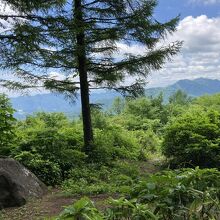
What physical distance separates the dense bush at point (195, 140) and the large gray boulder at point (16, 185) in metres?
3.73

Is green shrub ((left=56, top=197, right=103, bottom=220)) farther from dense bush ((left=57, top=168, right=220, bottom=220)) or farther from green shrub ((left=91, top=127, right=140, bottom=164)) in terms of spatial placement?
green shrub ((left=91, top=127, right=140, bottom=164))

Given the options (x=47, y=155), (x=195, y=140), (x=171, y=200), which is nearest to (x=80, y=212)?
(x=171, y=200)

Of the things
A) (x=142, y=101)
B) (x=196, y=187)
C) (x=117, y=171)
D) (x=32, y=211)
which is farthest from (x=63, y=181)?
(x=142, y=101)

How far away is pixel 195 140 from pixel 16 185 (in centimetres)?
495

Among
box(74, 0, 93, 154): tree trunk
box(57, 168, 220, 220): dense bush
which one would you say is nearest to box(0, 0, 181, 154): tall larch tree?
box(74, 0, 93, 154): tree trunk

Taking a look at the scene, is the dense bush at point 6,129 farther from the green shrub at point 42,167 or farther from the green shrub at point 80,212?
the green shrub at point 80,212

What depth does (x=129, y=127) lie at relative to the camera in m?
22.0

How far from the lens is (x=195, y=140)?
405 inches

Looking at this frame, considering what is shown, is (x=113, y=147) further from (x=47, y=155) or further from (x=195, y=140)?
(x=47, y=155)

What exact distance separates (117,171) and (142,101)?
21081 millimetres

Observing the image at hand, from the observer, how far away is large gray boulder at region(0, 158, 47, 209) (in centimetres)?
704

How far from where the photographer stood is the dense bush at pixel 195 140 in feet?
32.9

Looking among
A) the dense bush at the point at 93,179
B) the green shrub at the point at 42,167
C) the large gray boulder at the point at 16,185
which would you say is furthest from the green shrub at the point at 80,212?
the green shrub at the point at 42,167

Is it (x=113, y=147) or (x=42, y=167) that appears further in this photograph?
(x=113, y=147)
